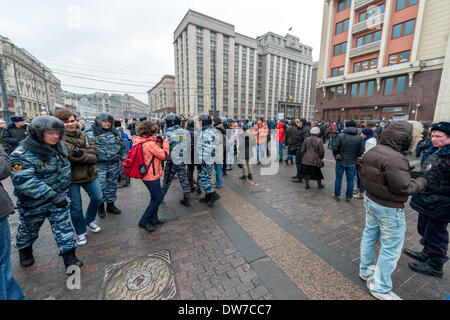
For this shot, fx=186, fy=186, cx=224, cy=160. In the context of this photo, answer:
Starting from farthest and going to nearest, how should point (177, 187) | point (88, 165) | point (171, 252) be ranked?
point (177, 187)
point (88, 165)
point (171, 252)

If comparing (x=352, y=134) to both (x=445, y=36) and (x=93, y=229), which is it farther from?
(x=445, y=36)

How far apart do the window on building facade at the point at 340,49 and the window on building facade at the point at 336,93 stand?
15.1 feet

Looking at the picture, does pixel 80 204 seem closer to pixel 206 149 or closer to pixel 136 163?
pixel 136 163

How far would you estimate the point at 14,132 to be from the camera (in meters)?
6.69

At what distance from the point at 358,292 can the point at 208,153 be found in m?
3.60

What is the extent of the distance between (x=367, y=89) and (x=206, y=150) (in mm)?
27667

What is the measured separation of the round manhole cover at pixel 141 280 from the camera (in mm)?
2213

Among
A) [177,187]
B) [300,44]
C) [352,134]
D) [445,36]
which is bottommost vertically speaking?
[177,187]

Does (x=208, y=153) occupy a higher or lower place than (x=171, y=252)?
higher

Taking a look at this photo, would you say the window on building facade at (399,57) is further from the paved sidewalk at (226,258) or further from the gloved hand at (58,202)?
the gloved hand at (58,202)

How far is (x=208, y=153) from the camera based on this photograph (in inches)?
183

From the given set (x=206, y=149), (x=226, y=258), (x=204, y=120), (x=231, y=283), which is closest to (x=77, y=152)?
(x=206, y=149)
